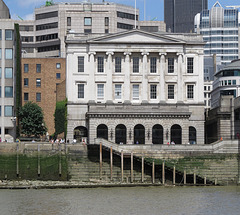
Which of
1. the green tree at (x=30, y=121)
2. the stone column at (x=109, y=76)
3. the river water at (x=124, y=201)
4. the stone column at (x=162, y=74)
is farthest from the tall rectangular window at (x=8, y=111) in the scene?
the river water at (x=124, y=201)

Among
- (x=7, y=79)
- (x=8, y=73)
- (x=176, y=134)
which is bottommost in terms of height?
(x=176, y=134)

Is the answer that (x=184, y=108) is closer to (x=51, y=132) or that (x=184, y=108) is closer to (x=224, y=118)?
(x=224, y=118)

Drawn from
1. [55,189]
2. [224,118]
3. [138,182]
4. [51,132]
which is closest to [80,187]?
[55,189]

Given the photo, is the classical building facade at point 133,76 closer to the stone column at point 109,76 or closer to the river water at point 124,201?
the stone column at point 109,76

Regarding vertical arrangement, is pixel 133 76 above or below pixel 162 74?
below

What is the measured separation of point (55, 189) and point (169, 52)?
38583 mm

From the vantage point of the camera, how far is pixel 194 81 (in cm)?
11731

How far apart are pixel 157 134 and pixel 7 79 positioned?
2746 cm

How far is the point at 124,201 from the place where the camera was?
75.8 meters

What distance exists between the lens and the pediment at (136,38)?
116m

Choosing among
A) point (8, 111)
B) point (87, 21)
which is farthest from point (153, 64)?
point (87, 21)

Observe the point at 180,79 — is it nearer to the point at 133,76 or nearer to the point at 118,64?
the point at 133,76

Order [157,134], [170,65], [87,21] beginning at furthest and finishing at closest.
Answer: [87,21]
[170,65]
[157,134]

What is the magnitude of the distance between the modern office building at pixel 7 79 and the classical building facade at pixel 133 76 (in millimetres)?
10013
